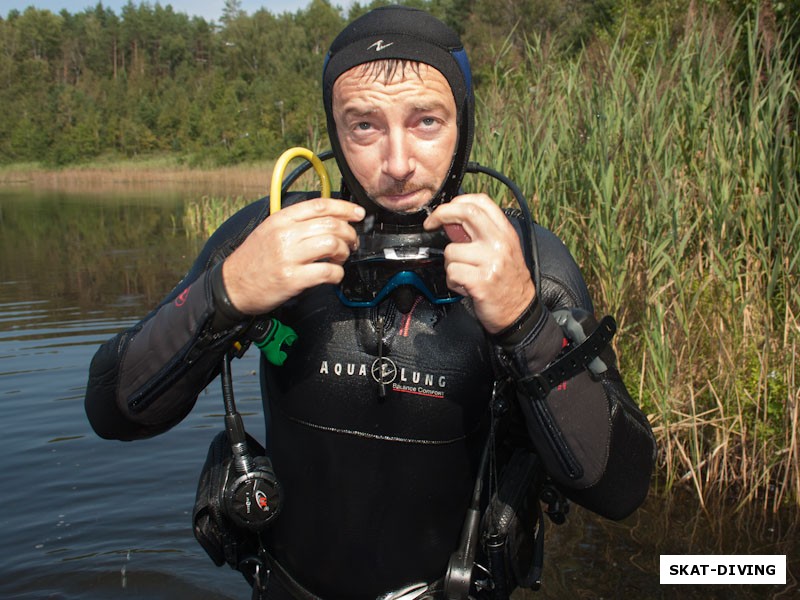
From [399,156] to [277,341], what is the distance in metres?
0.59

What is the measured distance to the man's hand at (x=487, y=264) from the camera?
1646mm

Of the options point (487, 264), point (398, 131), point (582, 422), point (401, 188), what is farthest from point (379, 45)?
point (582, 422)

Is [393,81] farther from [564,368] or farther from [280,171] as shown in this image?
[564,368]

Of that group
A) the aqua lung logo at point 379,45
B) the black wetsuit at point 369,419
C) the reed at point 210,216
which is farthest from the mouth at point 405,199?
the reed at point 210,216

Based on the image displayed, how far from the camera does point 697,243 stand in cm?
485

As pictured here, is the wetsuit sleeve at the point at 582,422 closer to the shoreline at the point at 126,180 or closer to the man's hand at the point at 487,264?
the man's hand at the point at 487,264

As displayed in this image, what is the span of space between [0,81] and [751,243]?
93.3 m

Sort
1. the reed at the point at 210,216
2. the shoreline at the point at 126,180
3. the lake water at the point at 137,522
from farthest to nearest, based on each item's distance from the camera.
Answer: the shoreline at the point at 126,180, the reed at the point at 210,216, the lake water at the point at 137,522

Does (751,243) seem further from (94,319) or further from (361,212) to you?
(94,319)

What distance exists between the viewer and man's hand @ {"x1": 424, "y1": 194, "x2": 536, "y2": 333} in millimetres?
1646

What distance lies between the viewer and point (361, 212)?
180cm

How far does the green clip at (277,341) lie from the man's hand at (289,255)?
0.26m

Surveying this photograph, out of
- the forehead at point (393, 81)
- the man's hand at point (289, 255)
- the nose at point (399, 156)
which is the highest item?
the forehead at point (393, 81)

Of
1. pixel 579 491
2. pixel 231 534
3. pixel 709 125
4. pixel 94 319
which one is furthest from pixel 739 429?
pixel 94 319
